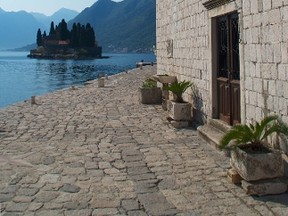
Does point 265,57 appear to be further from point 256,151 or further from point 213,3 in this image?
point 213,3

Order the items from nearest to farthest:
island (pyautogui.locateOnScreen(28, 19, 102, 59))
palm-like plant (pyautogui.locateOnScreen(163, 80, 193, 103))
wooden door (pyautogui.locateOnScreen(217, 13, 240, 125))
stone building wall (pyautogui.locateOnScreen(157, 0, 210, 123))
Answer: wooden door (pyautogui.locateOnScreen(217, 13, 240, 125)), stone building wall (pyautogui.locateOnScreen(157, 0, 210, 123)), palm-like plant (pyautogui.locateOnScreen(163, 80, 193, 103)), island (pyautogui.locateOnScreen(28, 19, 102, 59))

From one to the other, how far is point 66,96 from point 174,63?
7388mm

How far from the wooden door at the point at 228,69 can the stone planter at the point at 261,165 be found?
2.46 metres

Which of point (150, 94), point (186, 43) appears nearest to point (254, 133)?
point (186, 43)

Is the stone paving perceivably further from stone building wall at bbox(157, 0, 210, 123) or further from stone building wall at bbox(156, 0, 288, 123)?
stone building wall at bbox(157, 0, 210, 123)

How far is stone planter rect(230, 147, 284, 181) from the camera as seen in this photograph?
4.94 meters

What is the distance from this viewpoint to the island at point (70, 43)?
121375 mm

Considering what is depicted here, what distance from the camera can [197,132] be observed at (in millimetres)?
8938

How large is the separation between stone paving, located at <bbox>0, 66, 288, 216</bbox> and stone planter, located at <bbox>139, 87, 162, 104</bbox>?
3.47 metres

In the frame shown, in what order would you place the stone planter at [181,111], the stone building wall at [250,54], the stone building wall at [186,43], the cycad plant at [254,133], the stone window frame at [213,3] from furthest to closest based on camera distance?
the stone planter at [181,111] < the stone building wall at [186,43] < the stone window frame at [213,3] < the stone building wall at [250,54] < the cycad plant at [254,133]

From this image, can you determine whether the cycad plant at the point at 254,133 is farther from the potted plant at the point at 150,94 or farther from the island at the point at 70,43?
the island at the point at 70,43

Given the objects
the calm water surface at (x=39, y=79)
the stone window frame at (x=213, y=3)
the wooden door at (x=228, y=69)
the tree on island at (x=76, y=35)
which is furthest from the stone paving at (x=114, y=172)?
the tree on island at (x=76, y=35)

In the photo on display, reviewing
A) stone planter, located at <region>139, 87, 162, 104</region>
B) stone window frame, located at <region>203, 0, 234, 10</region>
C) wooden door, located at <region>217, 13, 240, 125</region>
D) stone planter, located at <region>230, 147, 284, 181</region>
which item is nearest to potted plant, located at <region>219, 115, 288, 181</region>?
stone planter, located at <region>230, 147, 284, 181</region>

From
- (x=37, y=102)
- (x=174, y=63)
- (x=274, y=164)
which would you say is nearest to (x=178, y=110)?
(x=174, y=63)
